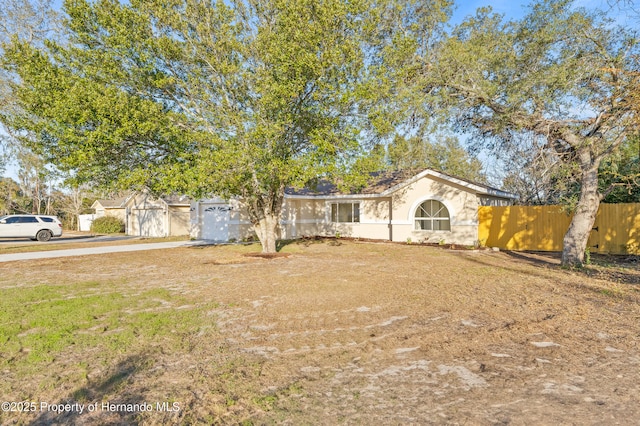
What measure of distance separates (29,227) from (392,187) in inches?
887

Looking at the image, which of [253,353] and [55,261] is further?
[55,261]

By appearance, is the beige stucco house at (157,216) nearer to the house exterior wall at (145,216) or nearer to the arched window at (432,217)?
the house exterior wall at (145,216)

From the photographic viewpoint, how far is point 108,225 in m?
32.2

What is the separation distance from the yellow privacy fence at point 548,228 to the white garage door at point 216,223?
46.5ft

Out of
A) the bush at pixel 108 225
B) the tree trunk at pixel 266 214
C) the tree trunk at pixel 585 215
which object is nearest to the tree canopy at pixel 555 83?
the tree trunk at pixel 585 215

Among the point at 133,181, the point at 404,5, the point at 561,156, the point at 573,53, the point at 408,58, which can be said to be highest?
the point at 404,5

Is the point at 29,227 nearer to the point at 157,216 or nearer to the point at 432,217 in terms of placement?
the point at 157,216

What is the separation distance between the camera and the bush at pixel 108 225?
32.1 m

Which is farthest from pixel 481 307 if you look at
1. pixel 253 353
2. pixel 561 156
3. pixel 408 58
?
pixel 408 58

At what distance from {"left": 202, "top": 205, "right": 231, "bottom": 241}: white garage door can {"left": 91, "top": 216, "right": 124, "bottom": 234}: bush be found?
13.2 metres

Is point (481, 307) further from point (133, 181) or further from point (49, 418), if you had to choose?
point (133, 181)

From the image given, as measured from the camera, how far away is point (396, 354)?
4.52m

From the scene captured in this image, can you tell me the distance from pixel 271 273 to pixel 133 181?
18.9 feet

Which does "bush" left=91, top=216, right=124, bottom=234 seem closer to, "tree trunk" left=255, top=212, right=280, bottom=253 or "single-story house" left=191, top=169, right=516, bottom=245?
"single-story house" left=191, top=169, right=516, bottom=245
